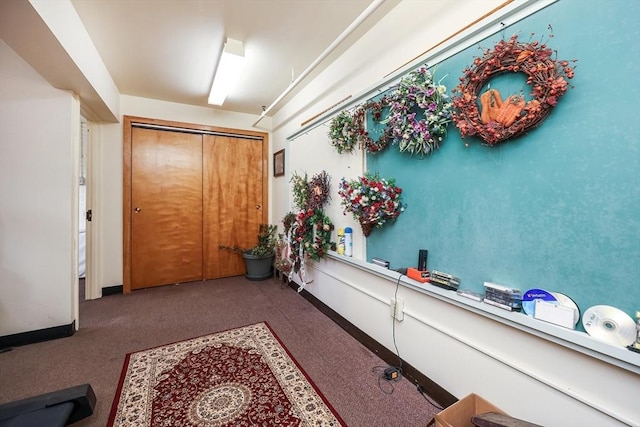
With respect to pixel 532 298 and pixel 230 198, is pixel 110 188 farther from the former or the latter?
pixel 532 298

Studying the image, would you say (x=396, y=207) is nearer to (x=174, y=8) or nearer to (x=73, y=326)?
(x=174, y=8)

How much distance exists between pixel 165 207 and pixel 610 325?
432cm

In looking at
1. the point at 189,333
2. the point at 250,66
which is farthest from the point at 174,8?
the point at 189,333

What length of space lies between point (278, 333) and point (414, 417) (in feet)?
4.24

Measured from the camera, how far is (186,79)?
3029mm

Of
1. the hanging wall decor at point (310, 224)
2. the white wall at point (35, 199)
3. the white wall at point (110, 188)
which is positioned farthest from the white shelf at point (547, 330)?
the white wall at point (110, 188)

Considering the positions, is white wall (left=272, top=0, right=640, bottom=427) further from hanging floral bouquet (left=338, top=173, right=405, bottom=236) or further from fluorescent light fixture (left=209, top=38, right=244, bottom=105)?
fluorescent light fixture (left=209, top=38, right=244, bottom=105)

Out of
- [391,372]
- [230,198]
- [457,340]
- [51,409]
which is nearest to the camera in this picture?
[51,409]

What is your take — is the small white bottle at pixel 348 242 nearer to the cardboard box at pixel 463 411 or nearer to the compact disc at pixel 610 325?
the cardboard box at pixel 463 411

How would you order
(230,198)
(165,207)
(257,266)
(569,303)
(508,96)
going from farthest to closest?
(230,198) → (257,266) → (165,207) → (508,96) → (569,303)

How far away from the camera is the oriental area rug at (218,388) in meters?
1.46

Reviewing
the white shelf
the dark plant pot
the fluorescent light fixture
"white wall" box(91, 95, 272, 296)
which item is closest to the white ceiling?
the fluorescent light fixture

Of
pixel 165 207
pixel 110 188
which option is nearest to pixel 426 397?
pixel 165 207

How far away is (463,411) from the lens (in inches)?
50.4
